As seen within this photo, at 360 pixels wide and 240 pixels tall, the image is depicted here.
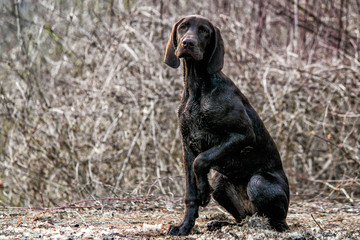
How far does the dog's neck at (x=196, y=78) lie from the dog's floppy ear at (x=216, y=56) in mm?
66

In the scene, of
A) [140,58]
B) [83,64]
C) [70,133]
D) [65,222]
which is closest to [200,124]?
[65,222]

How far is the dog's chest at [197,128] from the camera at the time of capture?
3.37 metres

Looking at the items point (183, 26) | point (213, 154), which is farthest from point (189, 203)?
point (183, 26)

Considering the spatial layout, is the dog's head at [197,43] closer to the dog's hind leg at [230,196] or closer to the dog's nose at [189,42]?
the dog's nose at [189,42]

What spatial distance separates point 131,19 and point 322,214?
4082mm

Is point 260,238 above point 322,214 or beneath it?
above

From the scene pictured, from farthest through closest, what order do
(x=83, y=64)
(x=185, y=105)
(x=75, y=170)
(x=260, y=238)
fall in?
(x=83, y=64) < (x=75, y=170) < (x=185, y=105) < (x=260, y=238)

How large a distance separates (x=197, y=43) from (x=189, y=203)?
1063 mm

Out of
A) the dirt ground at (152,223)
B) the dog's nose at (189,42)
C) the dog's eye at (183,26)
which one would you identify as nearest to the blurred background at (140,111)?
the dirt ground at (152,223)

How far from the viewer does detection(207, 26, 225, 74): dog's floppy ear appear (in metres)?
3.37

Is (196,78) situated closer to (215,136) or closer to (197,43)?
(197,43)

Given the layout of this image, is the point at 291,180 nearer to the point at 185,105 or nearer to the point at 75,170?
the point at 75,170

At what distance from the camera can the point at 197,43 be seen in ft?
10.5

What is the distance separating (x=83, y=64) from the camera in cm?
723
